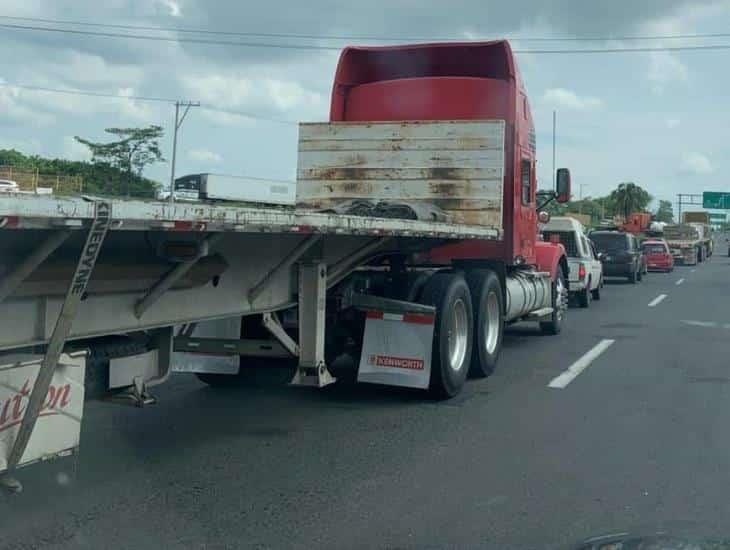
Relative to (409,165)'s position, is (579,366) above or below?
below

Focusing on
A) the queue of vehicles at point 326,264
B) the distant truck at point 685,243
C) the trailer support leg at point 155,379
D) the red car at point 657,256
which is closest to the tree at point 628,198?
the distant truck at point 685,243

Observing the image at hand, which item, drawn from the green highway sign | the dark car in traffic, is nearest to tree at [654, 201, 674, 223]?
the green highway sign

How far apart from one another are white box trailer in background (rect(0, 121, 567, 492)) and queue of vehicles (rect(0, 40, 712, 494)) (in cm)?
1

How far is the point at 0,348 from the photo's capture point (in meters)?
4.33

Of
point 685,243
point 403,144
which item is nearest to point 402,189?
point 403,144

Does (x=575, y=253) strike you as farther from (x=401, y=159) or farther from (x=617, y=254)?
(x=401, y=159)

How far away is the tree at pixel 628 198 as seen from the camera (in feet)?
315

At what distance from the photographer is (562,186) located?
40.2 ft

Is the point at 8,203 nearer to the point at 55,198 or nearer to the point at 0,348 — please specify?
the point at 55,198

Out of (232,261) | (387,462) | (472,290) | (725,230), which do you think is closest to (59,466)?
(232,261)

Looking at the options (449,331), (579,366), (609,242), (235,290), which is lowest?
(579,366)

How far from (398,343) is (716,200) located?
80.6 meters

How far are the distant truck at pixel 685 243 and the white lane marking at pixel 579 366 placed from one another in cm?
3436

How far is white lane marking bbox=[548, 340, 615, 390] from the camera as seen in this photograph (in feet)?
31.9
